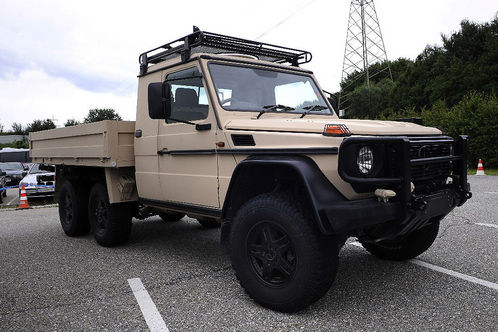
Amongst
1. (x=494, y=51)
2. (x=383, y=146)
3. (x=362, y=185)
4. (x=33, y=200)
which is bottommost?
(x=33, y=200)

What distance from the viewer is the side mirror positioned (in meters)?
3.82

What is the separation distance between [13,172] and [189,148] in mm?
18816

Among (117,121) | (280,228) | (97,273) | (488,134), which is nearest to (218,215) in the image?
(280,228)

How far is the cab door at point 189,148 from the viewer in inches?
155

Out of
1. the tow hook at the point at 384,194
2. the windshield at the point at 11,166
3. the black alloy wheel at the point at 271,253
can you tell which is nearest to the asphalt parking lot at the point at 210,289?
the black alloy wheel at the point at 271,253

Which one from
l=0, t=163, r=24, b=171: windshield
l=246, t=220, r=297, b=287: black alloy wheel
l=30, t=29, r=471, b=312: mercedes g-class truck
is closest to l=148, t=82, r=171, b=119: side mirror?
l=30, t=29, r=471, b=312: mercedes g-class truck

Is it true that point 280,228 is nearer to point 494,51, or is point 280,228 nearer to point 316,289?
point 316,289

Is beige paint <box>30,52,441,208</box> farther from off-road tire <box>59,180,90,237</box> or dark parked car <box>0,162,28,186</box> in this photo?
dark parked car <box>0,162,28,186</box>

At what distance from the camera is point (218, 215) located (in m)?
3.90

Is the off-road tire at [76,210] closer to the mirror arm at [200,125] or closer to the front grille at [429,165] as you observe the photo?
the mirror arm at [200,125]

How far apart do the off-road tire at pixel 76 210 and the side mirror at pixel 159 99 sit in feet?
10.1

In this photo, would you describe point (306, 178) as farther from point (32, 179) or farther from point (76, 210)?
point (32, 179)

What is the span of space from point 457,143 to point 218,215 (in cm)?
222

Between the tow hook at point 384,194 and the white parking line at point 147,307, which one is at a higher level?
the tow hook at point 384,194
